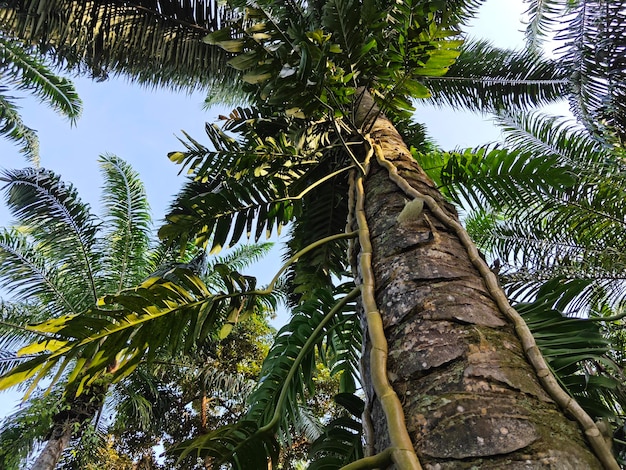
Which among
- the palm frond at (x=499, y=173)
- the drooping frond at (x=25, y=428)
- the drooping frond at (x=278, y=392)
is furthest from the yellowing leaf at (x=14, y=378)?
the drooping frond at (x=25, y=428)

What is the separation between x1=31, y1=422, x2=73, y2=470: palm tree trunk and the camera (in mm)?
6285

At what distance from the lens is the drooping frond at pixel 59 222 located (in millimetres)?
7297

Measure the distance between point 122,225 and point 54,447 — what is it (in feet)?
12.2

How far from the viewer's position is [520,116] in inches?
191

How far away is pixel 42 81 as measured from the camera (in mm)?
9398

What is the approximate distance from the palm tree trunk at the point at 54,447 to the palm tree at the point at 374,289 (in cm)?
599

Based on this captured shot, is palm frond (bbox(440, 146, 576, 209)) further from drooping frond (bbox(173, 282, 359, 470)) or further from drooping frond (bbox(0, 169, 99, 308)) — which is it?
drooping frond (bbox(0, 169, 99, 308))

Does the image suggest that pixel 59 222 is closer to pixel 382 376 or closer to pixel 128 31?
Result: pixel 128 31

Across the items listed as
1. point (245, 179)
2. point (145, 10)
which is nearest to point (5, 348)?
point (145, 10)

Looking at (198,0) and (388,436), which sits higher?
(198,0)

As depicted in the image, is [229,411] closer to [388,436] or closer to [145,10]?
[145,10]

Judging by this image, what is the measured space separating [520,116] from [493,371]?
4787mm

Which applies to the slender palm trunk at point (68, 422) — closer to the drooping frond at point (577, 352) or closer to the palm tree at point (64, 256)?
the palm tree at point (64, 256)

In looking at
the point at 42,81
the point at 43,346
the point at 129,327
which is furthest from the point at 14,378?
the point at 42,81
